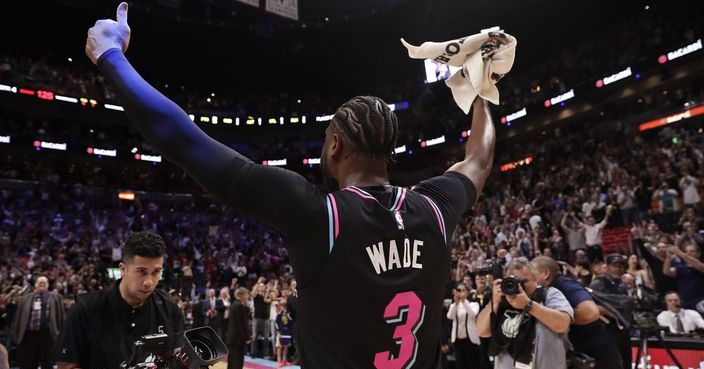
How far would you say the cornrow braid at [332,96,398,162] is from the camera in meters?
1.50

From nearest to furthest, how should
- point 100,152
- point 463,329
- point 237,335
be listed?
point 463,329 < point 237,335 < point 100,152

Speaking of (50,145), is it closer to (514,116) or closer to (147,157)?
(147,157)

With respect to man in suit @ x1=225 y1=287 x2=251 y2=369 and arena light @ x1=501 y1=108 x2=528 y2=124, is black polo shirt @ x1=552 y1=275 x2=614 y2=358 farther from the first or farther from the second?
arena light @ x1=501 y1=108 x2=528 y2=124

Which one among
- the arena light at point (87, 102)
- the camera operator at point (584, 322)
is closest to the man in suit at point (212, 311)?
the camera operator at point (584, 322)

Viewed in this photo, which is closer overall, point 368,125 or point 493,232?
point 368,125

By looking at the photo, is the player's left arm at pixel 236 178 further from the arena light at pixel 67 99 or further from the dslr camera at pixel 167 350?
the arena light at pixel 67 99

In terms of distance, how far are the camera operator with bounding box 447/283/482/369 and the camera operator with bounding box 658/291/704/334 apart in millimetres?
2627

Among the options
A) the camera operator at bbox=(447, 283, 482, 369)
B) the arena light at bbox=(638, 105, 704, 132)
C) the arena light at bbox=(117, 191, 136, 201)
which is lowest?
the camera operator at bbox=(447, 283, 482, 369)

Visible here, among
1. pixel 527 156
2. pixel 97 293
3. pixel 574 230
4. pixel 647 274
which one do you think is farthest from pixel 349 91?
pixel 97 293

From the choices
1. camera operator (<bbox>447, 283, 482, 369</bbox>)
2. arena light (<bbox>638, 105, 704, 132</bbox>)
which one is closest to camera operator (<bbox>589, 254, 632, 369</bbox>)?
camera operator (<bbox>447, 283, 482, 369</bbox>)

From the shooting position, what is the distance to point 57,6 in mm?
25000

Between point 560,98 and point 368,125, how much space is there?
22247mm

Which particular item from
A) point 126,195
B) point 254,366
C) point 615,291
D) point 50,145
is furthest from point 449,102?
point 615,291

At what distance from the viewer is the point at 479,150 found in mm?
1896
